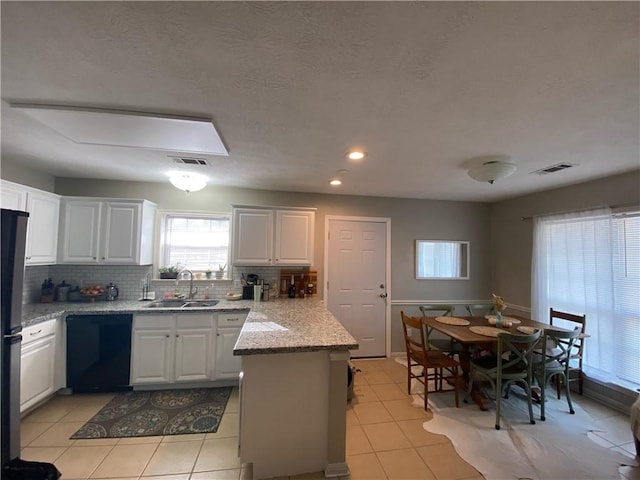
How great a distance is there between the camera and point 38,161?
2.85m

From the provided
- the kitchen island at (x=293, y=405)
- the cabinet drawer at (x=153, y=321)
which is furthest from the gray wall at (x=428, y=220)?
the kitchen island at (x=293, y=405)

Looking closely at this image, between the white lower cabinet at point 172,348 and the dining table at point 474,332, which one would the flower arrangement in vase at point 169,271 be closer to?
the white lower cabinet at point 172,348

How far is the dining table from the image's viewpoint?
267cm

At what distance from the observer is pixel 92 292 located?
131 inches

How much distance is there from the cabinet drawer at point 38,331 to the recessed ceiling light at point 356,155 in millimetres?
3283

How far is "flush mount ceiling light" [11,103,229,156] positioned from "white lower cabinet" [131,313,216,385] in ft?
6.07

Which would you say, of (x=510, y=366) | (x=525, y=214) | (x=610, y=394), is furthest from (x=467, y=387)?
(x=525, y=214)

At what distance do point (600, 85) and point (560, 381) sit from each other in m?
3.22

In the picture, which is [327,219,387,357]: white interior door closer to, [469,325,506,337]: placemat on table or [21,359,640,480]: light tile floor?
[21,359,640,480]: light tile floor

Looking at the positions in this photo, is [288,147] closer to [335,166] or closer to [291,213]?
[335,166]

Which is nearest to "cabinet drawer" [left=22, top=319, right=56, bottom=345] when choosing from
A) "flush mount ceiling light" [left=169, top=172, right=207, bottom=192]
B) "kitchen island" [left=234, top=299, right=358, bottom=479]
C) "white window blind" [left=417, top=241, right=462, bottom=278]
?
"flush mount ceiling light" [left=169, top=172, right=207, bottom=192]

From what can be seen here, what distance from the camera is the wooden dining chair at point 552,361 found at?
2.58 meters

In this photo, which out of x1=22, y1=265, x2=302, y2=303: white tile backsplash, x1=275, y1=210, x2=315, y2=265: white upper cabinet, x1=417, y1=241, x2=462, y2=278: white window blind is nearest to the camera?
x1=22, y1=265, x2=302, y2=303: white tile backsplash

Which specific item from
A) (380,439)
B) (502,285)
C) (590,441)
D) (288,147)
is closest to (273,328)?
(380,439)
